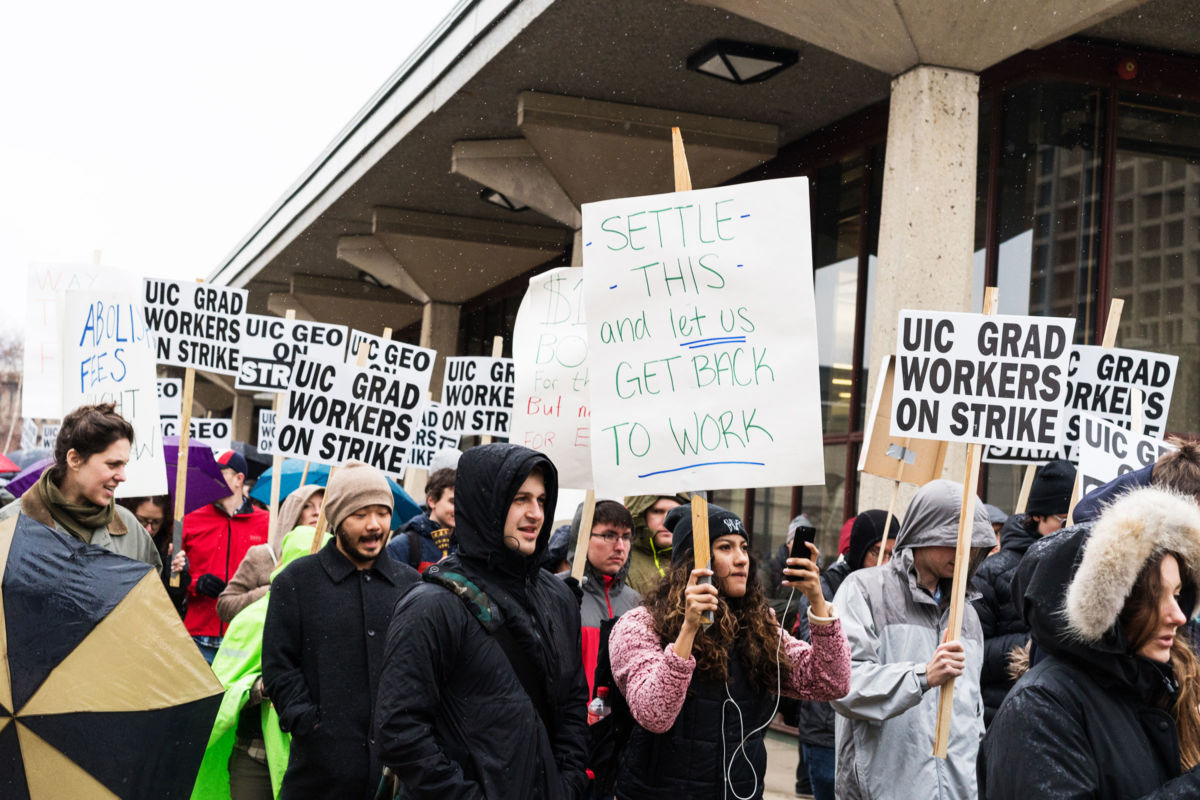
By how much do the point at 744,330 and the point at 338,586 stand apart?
1913 millimetres

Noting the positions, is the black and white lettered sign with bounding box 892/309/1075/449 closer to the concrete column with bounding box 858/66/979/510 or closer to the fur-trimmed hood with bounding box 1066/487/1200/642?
the fur-trimmed hood with bounding box 1066/487/1200/642

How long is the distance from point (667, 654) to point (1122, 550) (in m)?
1.45

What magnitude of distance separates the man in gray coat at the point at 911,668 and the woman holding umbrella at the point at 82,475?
8.99 ft

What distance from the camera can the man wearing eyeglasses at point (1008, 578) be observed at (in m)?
5.55

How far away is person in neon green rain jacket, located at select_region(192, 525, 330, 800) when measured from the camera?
4.96 meters

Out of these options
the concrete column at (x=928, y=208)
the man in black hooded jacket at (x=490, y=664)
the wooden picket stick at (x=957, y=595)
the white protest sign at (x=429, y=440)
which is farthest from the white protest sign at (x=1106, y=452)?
the white protest sign at (x=429, y=440)

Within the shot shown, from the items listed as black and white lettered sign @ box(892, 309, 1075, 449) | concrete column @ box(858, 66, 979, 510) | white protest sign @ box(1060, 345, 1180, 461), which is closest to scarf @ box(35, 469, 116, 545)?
black and white lettered sign @ box(892, 309, 1075, 449)

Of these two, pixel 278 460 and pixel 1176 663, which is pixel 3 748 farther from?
pixel 278 460

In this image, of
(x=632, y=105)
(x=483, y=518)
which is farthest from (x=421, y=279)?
(x=483, y=518)

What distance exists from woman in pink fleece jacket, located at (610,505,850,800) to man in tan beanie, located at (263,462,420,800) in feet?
3.64

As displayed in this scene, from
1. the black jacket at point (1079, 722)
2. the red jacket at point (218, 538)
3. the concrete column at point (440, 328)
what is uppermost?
the concrete column at point (440, 328)

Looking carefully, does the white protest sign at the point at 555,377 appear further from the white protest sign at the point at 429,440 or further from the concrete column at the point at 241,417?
the concrete column at the point at 241,417

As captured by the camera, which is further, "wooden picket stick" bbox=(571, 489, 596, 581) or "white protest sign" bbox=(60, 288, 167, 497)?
"white protest sign" bbox=(60, 288, 167, 497)

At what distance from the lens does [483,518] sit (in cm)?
364
